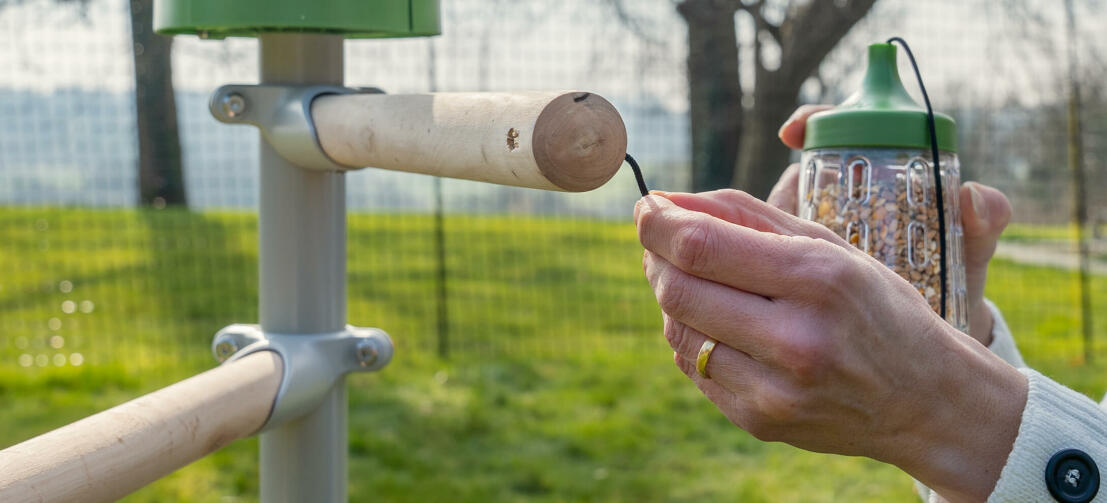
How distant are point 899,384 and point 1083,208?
3736mm

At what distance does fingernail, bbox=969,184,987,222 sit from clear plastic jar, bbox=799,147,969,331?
0.27 feet

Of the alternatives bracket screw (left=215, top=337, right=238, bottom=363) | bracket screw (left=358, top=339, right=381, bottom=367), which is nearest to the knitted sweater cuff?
bracket screw (left=358, top=339, right=381, bottom=367)

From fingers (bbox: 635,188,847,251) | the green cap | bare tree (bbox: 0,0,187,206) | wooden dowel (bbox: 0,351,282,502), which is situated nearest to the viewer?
wooden dowel (bbox: 0,351,282,502)

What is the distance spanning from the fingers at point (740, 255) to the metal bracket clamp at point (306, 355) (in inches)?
14.4

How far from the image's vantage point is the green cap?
0.80 metres

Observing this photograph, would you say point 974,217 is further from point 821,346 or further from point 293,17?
point 293,17

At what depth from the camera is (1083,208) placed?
12.6 feet

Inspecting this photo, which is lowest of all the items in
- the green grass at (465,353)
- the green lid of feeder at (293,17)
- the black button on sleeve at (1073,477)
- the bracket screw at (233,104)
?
the green grass at (465,353)

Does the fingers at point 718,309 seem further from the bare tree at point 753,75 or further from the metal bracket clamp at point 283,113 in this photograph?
the bare tree at point 753,75

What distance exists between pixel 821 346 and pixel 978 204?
1.41 ft

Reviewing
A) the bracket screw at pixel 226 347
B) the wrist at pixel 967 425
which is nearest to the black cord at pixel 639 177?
the wrist at pixel 967 425

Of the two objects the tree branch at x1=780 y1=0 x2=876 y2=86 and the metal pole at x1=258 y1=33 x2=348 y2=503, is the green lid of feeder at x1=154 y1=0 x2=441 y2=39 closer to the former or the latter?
the metal pole at x1=258 y1=33 x2=348 y2=503

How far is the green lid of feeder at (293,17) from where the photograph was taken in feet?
2.65

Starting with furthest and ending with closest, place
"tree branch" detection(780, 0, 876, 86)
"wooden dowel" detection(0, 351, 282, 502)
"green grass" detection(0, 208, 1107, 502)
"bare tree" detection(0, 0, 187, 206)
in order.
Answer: "bare tree" detection(0, 0, 187, 206) < "tree branch" detection(780, 0, 876, 86) < "green grass" detection(0, 208, 1107, 502) < "wooden dowel" detection(0, 351, 282, 502)
